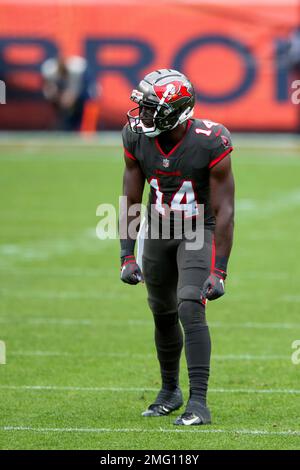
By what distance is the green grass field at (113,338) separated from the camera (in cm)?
637

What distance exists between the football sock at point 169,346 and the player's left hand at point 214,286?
1.64ft

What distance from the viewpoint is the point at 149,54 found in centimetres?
2695

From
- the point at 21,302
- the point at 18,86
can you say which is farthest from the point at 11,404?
the point at 18,86

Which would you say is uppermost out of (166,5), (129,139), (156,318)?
(166,5)

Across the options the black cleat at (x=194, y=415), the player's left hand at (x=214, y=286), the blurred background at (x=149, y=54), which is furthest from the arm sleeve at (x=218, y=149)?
the blurred background at (x=149, y=54)

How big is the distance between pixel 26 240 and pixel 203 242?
7.63m

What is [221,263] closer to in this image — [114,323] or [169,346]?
[169,346]

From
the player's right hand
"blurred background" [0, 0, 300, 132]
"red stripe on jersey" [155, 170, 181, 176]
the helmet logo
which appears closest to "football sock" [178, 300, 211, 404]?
the player's right hand

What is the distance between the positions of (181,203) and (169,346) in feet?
2.78

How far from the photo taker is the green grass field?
20.9 feet

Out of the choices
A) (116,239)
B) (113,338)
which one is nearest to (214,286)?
(113,338)

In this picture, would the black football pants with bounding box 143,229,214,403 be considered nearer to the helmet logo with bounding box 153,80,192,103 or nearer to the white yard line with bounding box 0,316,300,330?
the helmet logo with bounding box 153,80,192,103
